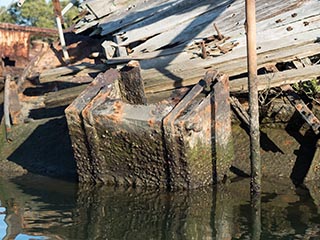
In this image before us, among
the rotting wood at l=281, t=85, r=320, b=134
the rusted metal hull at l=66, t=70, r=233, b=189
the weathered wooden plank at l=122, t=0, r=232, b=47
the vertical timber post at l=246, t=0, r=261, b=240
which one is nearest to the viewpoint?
the vertical timber post at l=246, t=0, r=261, b=240

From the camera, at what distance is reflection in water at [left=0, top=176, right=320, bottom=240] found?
6.76 meters

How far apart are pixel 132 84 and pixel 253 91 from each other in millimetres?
1975

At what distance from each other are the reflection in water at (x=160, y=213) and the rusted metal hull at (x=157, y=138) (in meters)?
0.21

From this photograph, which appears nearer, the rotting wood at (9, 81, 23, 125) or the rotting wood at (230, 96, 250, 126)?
the rotting wood at (230, 96, 250, 126)

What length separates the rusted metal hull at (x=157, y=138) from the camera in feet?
27.2

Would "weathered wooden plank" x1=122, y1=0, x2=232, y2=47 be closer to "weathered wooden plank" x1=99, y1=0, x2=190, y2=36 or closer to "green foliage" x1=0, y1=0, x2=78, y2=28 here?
"weathered wooden plank" x1=99, y1=0, x2=190, y2=36

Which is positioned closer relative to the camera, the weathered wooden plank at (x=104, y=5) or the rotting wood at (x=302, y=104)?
the rotting wood at (x=302, y=104)

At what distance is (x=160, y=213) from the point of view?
752cm

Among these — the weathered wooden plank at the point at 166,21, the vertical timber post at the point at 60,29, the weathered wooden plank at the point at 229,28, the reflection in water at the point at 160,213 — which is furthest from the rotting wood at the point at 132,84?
the vertical timber post at the point at 60,29

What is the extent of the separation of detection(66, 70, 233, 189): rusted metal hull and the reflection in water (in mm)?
214

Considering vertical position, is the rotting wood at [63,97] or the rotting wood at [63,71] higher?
the rotting wood at [63,71]

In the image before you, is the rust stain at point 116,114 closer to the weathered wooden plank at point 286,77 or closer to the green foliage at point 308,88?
the weathered wooden plank at point 286,77

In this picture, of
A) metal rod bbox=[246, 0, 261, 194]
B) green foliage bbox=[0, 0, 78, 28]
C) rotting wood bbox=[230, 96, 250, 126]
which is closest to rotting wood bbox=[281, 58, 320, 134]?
rotting wood bbox=[230, 96, 250, 126]

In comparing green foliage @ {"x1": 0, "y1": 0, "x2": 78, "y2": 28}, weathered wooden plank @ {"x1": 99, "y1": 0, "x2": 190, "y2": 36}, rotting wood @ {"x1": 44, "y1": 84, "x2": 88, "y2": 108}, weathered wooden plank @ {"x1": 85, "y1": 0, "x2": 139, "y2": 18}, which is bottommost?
green foliage @ {"x1": 0, "y1": 0, "x2": 78, "y2": 28}
